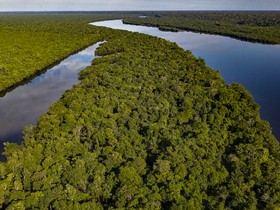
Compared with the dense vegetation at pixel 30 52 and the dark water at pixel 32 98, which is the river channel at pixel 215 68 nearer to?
the dark water at pixel 32 98

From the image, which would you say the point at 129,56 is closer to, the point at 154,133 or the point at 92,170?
the point at 154,133

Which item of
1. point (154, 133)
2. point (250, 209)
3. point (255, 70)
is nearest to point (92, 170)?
point (154, 133)

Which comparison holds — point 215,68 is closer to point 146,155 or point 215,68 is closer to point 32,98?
point 32,98

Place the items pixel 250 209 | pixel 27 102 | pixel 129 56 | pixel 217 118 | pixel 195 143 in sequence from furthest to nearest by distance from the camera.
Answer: pixel 129 56
pixel 27 102
pixel 217 118
pixel 195 143
pixel 250 209

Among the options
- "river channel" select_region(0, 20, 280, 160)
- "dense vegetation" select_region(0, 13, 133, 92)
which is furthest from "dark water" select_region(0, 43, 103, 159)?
"dense vegetation" select_region(0, 13, 133, 92)

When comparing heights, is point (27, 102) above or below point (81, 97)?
below
